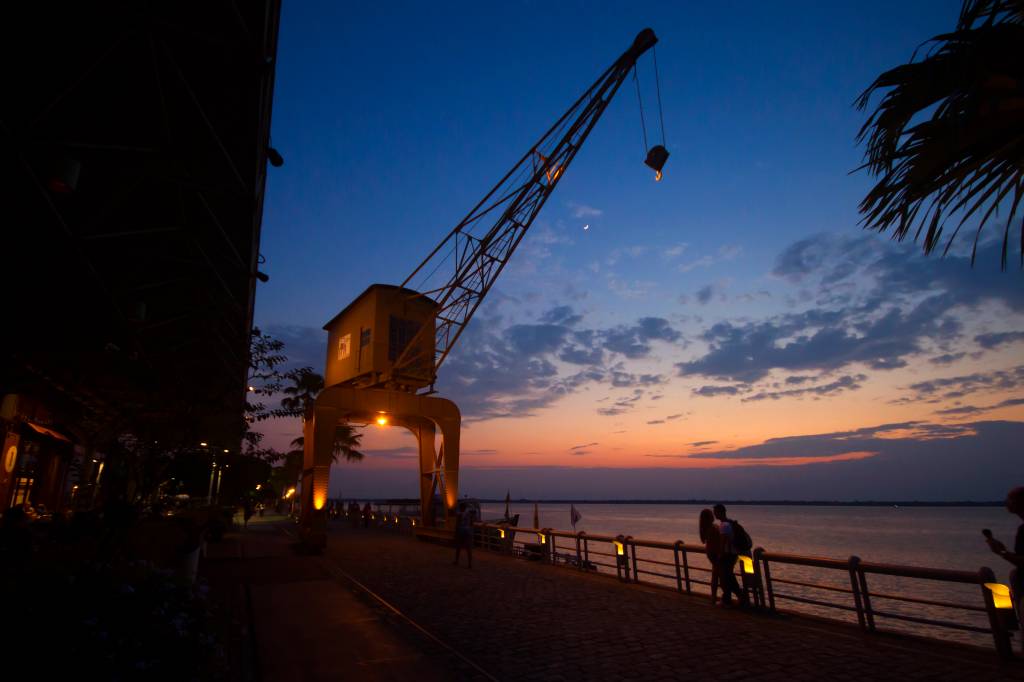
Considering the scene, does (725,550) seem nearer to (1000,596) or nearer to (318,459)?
(1000,596)

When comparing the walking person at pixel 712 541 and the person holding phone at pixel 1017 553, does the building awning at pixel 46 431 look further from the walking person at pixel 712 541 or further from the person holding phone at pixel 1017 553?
the person holding phone at pixel 1017 553

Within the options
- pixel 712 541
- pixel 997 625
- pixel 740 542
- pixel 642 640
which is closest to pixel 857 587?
pixel 997 625

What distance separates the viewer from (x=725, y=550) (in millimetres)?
9406

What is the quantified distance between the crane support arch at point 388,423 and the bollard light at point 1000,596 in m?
18.5

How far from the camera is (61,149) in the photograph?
608 cm

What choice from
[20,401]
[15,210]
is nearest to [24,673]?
[15,210]

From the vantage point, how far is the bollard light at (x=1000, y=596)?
6.29m

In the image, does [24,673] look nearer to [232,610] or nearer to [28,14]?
[28,14]

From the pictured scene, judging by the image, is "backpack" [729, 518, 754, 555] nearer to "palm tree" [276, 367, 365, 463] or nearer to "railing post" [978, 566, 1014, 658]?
"railing post" [978, 566, 1014, 658]

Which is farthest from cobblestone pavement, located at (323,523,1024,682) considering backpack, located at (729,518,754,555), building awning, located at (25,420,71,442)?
building awning, located at (25,420,71,442)

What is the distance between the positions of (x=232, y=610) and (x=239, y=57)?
8668 mm

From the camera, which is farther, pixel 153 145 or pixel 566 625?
pixel 566 625

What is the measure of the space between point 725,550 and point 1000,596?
3792 mm

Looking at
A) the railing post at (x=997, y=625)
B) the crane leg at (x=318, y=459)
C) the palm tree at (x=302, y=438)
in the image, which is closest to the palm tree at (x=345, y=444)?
the palm tree at (x=302, y=438)
